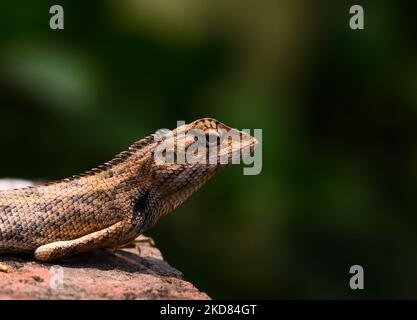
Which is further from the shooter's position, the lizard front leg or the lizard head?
the lizard head

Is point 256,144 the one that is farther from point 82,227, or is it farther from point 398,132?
point 398,132

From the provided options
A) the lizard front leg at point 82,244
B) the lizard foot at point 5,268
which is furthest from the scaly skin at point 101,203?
the lizard foot at point 5,268

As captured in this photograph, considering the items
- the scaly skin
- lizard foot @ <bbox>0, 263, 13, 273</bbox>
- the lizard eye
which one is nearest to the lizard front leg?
the scaly skin

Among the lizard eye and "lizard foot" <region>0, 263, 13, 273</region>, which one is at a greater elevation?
the lizard eye

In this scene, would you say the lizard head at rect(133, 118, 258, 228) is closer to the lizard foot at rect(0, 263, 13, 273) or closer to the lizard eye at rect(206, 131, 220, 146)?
the lizard eye at rect(206, 131, 220, 146)

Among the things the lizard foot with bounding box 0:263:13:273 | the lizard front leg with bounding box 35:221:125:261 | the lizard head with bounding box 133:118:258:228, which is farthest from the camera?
the lizard head with bounding box 133:118:258:228

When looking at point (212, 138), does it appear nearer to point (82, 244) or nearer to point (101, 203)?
point (101, 203)
